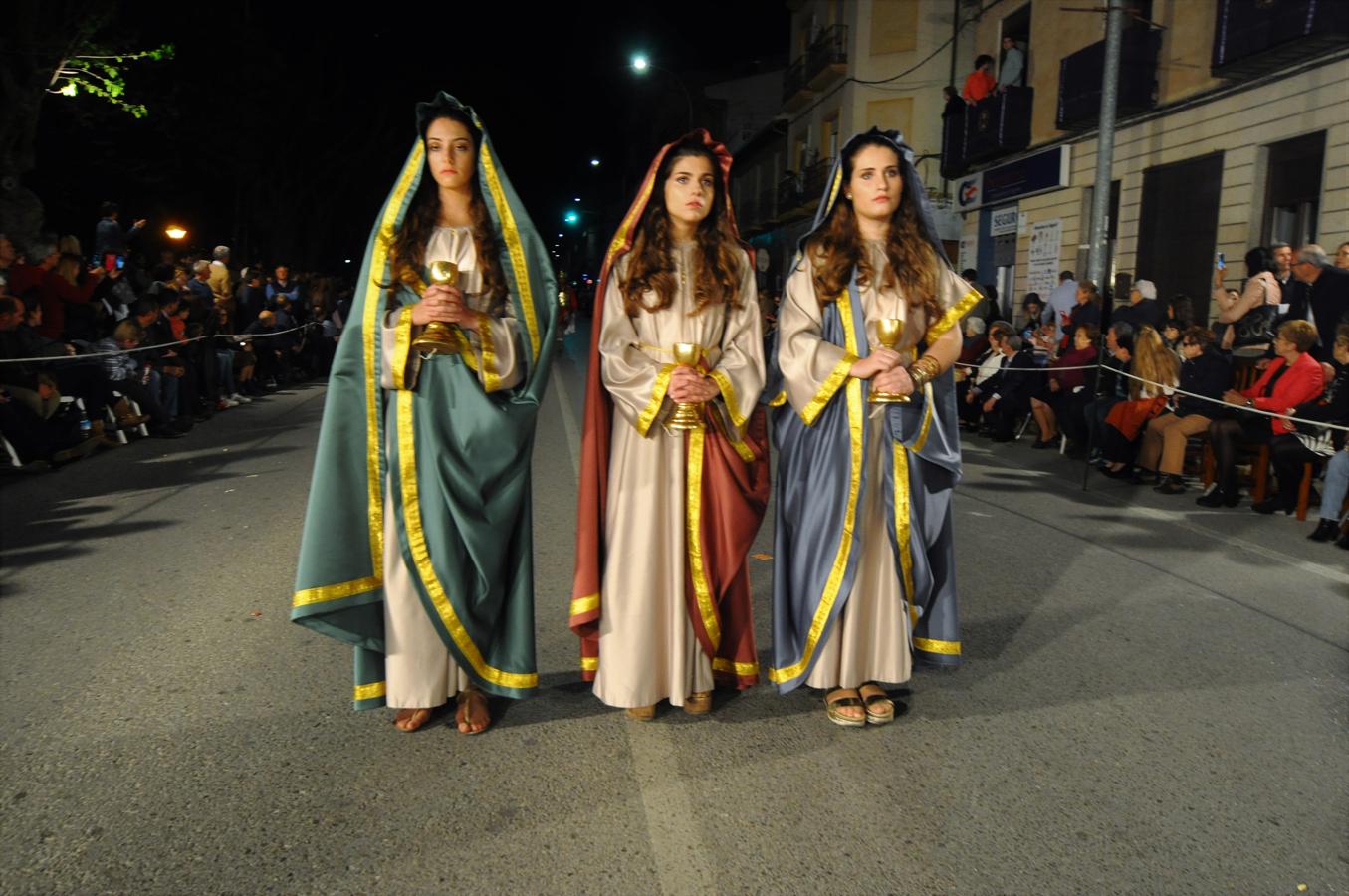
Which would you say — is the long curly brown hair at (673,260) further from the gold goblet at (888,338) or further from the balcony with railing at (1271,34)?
the balcony with railing at (1271,34)

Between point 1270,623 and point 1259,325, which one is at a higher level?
point 1259,325

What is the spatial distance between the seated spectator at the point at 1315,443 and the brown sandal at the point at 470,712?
580 centimetres

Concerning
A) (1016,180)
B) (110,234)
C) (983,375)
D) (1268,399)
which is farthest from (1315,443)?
(1016,180)

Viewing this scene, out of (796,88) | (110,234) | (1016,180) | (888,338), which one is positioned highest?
(796,88)

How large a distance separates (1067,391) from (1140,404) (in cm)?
173

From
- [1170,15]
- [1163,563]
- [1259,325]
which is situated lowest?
[1163,563]

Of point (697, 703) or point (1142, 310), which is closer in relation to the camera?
point (697, 703)

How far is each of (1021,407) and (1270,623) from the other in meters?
6.79

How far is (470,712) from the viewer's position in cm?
370

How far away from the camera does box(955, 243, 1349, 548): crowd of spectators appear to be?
25.1 ft

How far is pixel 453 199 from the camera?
3613 millimetres

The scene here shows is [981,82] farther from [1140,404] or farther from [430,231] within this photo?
[430,231]

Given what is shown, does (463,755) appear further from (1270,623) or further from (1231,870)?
(1270,623)

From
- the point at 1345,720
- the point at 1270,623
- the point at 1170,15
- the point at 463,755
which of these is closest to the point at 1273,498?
the point at 1270,623
